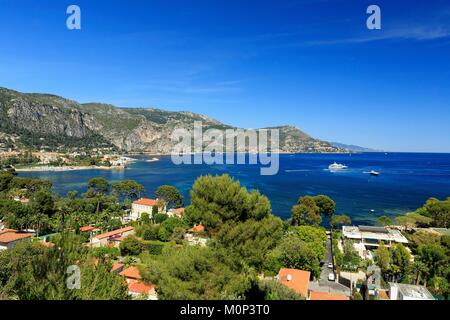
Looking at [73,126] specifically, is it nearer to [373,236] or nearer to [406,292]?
[373,236]

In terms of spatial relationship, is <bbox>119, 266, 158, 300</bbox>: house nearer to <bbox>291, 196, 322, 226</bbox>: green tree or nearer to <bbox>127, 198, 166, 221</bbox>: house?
<bbox>291, 196, 322, 226</bbox>: green tree

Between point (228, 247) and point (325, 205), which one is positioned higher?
point (228, 247)

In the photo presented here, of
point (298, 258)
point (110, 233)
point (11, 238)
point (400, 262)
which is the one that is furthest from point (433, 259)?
point (11, 238)

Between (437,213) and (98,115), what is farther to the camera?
(98,115)

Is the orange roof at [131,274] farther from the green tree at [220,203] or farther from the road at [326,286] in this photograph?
the road at [326,286]

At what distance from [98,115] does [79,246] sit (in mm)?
170796

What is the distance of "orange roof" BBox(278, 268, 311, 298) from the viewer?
11.7 metres

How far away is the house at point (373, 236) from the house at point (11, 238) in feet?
67.4

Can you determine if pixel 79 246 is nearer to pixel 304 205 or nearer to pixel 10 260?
pixel 10 260

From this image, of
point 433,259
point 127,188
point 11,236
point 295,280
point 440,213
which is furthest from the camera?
point 127,188

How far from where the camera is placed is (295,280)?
1249 centimetres

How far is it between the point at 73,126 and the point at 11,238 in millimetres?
131384

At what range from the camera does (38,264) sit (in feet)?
20.6
